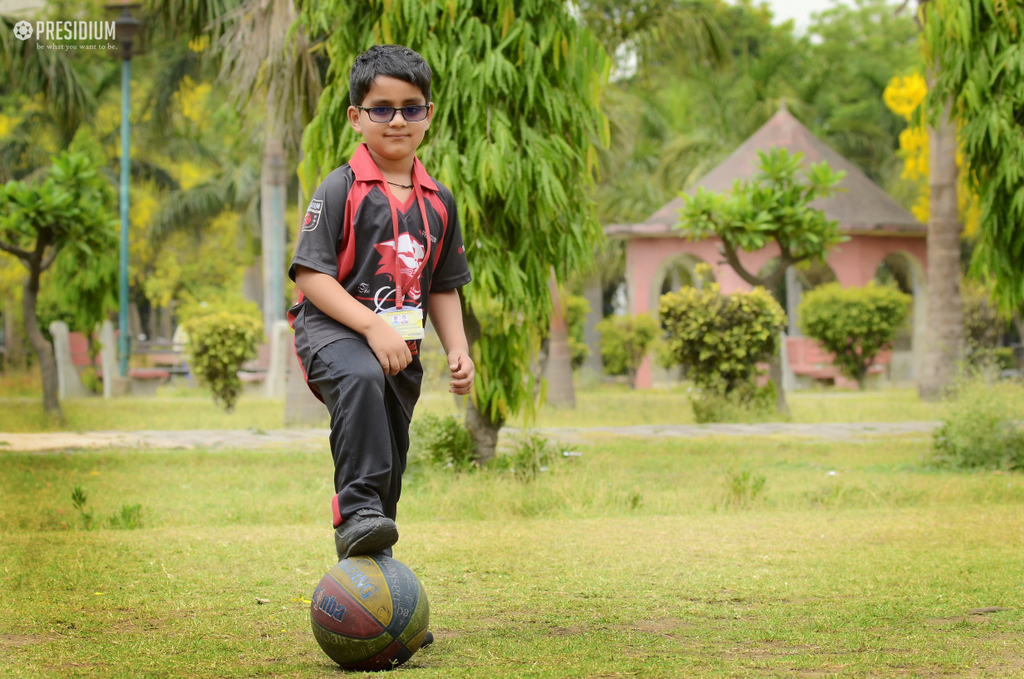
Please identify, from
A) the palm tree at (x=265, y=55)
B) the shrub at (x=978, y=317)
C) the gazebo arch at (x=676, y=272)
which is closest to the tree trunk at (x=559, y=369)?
the gazebo arch at (x=676, y=272)

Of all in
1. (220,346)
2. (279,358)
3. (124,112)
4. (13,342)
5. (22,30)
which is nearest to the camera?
(220,346)

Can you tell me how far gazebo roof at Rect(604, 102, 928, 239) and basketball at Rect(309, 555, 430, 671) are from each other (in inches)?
806

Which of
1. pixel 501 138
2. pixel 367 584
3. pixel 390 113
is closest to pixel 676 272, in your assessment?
pixel 501 138

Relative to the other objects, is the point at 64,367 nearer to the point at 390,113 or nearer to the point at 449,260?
the point at 449,260

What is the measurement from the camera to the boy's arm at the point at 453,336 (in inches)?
137

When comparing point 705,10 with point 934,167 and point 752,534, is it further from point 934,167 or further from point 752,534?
point 752,534

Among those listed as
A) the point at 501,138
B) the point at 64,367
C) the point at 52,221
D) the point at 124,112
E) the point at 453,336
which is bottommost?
the point at 64,367

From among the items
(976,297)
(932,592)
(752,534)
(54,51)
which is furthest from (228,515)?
(976,297)

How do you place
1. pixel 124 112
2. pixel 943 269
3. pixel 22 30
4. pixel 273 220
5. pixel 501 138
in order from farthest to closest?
pixel 124 112
pixel 273 220
pixel 943 269
pixel 22 30
pixel 501 138

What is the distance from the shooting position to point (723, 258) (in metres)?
23.7

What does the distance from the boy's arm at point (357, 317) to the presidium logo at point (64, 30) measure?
14953 mm

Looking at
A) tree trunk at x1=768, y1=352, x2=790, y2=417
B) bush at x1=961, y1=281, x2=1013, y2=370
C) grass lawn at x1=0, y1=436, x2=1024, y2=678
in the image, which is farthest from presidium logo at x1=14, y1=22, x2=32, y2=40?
bush at x1=961, y1=281, x2=1013, y2=370

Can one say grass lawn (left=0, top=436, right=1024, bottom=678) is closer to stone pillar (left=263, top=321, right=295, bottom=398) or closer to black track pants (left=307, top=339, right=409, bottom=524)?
black track pants (left=307, top=339, right=409, bottom=524)

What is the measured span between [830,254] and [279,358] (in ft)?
44.4
